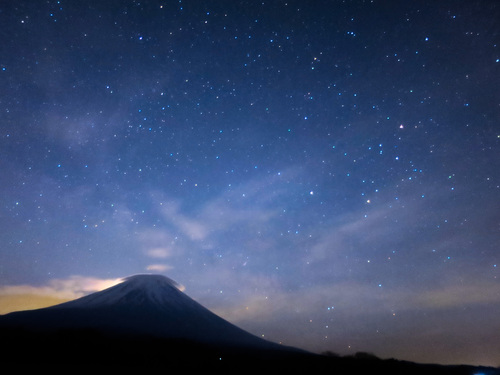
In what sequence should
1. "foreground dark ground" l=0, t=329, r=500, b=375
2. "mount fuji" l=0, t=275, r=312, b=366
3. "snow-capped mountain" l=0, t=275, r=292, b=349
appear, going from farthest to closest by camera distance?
"snow-capped mountain" l=0, t=275, r=292, b=349, "mount fuji" l=0, t=275, r=312, b=366, "foreground dark ground" l=0, t=329, r=500, b=375

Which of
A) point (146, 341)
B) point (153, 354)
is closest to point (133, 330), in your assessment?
point (146, 341)

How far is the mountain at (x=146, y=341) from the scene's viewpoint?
3694cm

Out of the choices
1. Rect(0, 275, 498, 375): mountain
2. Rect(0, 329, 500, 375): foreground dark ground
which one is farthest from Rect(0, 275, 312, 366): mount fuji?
Rect(0, 329, 500, 375): foreground dark ground

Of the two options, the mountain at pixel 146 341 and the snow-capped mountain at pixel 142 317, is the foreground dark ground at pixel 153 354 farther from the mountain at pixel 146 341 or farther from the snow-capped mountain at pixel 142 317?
the snow-capped mountain at pixel 142 317

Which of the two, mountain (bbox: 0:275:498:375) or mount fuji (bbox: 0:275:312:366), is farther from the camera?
mount fuji (bbox: 0:275:312:366)

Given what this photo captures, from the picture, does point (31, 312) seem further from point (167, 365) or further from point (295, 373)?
point (295, 373)

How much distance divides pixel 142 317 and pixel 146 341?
21287 millimetres

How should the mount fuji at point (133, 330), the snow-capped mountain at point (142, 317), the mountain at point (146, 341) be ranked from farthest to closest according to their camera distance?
the snow-capped mountain at point (142, 317)
the mount fuji at point (133, 330)
the mountain at point (146, 341)

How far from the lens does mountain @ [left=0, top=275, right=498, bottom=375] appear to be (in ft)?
121

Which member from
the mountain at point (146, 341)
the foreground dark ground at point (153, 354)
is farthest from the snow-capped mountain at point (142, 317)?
the foreground dark ground at point (153, 354)

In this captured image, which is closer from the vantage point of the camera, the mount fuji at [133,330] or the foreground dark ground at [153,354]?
the foreground dark ground at [153,354]

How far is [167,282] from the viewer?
97125 mm

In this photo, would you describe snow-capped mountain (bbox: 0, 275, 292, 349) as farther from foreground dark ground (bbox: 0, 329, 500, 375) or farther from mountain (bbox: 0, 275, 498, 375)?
foreground dark ground (bbox: 0, 329, 500, 375)

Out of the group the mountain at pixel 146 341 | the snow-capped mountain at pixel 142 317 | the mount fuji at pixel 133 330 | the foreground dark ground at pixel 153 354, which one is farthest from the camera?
the snow-capped mountain at pixel 142 317
